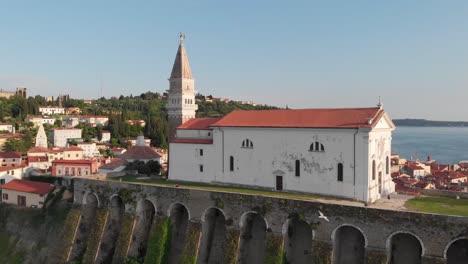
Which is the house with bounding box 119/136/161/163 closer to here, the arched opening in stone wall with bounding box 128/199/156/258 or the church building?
the church building

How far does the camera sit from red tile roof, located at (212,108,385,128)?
93.9 ft

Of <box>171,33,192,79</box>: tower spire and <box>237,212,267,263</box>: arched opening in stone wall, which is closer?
<box>237,212,267,263</box>: arched opening in stone wall

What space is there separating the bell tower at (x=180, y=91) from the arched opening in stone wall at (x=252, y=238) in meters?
16.0

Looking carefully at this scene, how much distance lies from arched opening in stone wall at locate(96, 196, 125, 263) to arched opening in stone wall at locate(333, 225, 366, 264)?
1720cm

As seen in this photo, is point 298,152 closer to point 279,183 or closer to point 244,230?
point 279,183

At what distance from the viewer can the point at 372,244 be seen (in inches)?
865

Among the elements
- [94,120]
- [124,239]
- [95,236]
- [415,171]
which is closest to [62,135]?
[94,120]

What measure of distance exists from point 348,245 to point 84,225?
70.8 ft

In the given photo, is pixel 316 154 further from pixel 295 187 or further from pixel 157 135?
pixel 157 135

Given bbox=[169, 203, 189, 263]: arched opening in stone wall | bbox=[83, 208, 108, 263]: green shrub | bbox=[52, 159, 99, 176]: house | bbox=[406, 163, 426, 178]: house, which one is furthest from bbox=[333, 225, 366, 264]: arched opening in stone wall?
bbox=[406, 163, 426, 178]: house

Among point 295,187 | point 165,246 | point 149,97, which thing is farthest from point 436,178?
point 149,97

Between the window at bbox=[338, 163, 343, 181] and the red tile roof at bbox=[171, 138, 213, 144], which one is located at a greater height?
the red tile roof at bbox=[171, 138, 213, 144]

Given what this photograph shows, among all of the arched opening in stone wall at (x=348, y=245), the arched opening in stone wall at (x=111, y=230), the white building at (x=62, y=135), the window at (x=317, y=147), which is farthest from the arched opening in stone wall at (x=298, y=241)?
the white building at (x=62, y=135)

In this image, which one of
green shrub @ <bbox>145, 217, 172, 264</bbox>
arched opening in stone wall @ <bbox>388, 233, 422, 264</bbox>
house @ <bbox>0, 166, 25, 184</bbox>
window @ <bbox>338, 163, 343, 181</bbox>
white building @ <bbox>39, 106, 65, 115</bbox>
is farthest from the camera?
white building @ <bbox>39, 106, 65, 115</bbox>
